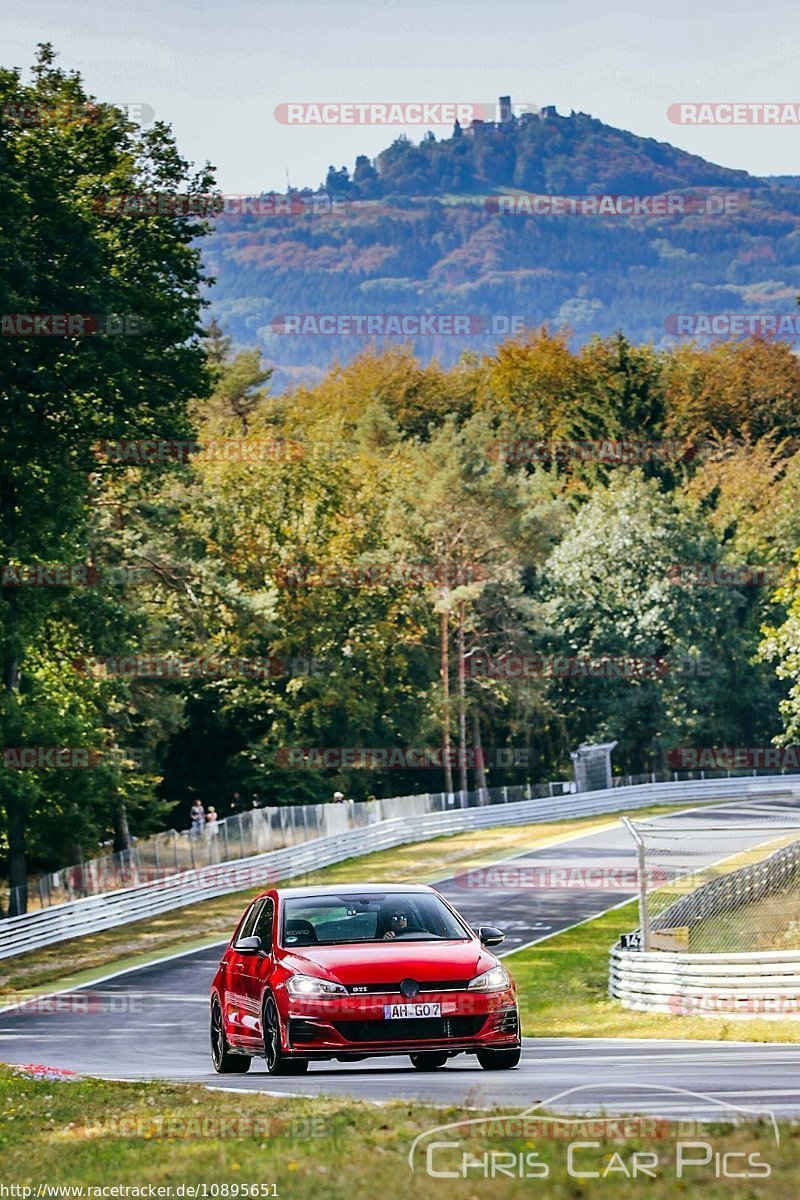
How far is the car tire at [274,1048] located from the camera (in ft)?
44.5

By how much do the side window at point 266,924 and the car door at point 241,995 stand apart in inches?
3.5

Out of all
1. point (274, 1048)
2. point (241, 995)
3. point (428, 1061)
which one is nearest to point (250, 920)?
point (241, 995)

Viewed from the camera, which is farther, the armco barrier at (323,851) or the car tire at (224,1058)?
the armco barrier at (323,851)

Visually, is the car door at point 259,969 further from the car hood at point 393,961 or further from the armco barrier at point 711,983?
the armco barrier at point 711,983

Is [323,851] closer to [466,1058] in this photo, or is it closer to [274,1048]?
[466,1058]

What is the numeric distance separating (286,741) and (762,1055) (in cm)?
5313

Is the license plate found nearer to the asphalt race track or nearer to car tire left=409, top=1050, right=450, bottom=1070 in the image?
the asphalt race track

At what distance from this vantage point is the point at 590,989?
31109 millimetres

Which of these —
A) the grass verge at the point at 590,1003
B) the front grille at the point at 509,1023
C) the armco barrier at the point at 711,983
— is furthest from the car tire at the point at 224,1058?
the armco barrier at the point at 711,983

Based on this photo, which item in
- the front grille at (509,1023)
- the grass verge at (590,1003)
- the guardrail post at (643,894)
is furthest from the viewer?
the guardrail post at (643,894)

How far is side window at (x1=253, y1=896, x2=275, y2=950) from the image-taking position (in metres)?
14.4

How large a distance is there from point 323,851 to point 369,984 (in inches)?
1562

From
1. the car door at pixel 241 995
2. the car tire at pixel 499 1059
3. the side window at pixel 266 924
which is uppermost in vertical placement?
the side window at pixel 266 924

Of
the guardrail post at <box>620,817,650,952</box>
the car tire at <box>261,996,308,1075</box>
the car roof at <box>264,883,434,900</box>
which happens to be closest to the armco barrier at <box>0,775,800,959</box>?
the guardrail post at <box>620,817,650,952</box>
